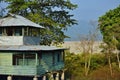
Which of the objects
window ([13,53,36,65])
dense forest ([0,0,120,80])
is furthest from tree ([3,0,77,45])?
window ([13,53,36,65])

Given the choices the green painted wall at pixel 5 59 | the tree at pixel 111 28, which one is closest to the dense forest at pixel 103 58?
the tree at pixel 111 28

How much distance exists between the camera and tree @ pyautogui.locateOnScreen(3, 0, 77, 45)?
44.1 metres

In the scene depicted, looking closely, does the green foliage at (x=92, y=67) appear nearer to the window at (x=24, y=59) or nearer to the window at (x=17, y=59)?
the window at (x=24, y=59)

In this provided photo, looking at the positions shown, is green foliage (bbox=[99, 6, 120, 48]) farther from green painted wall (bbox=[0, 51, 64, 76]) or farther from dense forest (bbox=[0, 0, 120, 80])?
green painted wall (bbox=[0, 51, 64, 76])

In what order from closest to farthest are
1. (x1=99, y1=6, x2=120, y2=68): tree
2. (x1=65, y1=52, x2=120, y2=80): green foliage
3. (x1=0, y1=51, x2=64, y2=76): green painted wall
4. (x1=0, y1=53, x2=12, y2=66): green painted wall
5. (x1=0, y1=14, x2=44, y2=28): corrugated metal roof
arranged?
(x1=0, y1=51, x2=64, y2=76): green painted wall < (x1=0, y1=53, x2=12, y2=66): green painted wall < (x1=0, y1=14, x2=44, y2=28): corrugated metal roof < (x1=65, y1=52, x2=120, y2=80): green foliage < (x1=99, y1=6, x2=120, y2=68): tree

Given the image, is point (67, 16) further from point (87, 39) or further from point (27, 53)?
point (27, 53)

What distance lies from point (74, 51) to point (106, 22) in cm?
833

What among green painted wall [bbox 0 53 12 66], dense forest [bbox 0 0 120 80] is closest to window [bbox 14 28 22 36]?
green painted wall [bbox 0 53 12 66]

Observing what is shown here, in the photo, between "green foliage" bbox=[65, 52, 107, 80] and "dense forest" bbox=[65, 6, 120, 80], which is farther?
"green foliage" bbox=[65, 52, 107, 80]

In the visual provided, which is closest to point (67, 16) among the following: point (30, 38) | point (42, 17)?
point (42, 17)

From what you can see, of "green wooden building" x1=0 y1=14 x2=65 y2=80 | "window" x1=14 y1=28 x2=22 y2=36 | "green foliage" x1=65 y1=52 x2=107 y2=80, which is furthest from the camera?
"green foliage" x1=65 y1=52 x2=107 y2=80

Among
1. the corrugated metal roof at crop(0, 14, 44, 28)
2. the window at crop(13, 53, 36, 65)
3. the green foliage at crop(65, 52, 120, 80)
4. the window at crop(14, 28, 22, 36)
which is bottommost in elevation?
the green foliage at crop(65, 52, 120, 80)

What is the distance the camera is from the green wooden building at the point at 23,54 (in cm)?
3267

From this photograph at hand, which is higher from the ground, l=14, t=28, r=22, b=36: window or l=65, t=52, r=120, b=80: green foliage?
l=14, t=28, r=22, b=36: window
